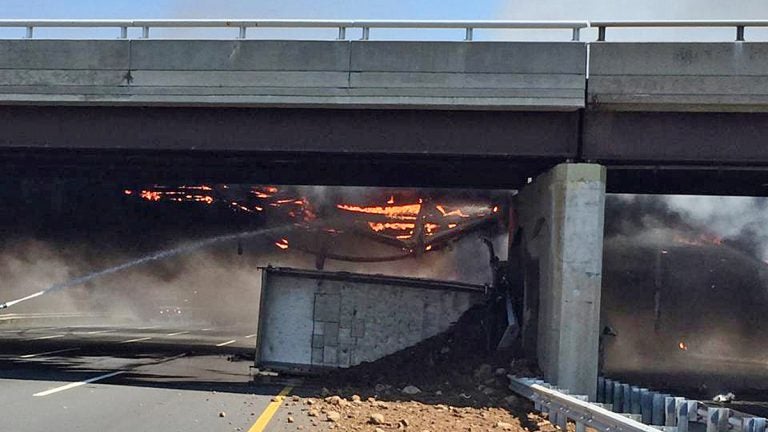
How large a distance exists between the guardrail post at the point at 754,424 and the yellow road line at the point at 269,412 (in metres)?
5.34

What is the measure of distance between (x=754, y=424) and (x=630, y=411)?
4.03m

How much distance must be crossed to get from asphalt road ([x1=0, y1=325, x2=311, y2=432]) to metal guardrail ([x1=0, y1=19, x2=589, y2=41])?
6113mm

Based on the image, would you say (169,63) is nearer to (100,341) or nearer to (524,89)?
(524,89)

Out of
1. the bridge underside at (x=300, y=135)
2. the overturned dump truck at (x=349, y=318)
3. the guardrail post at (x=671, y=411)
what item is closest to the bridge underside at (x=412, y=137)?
the bridge underside at (x=300, y=135)

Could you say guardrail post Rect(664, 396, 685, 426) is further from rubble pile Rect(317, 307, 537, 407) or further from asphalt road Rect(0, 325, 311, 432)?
asphalt road Rect(0, 325, 311, 432)

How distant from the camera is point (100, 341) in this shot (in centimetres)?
2475

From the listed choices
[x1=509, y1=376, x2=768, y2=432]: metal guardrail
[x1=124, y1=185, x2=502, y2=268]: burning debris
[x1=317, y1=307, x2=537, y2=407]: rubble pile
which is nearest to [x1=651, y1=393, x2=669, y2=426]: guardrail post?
[x1=509, y1=376, x2=768, y2=432]: metal guardrail

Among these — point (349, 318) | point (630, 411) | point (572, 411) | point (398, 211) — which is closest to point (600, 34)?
point (630, 411)

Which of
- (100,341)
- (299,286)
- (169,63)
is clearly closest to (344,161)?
(299,286)

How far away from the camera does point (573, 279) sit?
42.3 ft

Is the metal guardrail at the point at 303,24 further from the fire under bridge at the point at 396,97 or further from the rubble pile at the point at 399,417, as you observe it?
the rubble pile at the point at 399,417

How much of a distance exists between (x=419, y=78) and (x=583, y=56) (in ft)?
8.98

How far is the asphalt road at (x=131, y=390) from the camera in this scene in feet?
32.1

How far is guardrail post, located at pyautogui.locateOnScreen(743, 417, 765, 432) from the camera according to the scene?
7199 mm
